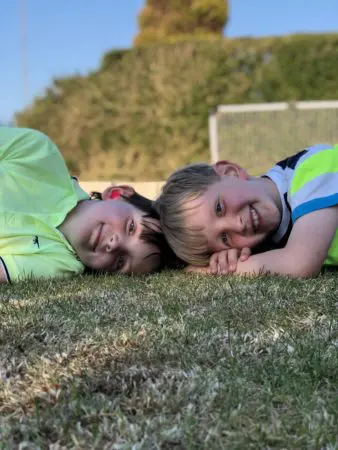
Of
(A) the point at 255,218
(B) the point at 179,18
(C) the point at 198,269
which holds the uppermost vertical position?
(B) the point at 179,18

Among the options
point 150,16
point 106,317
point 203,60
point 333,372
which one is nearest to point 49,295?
point 106,317

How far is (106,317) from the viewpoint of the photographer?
185 cm

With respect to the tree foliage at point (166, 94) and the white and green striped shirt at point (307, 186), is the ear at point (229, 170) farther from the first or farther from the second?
the tree foliage at point (166, 94)

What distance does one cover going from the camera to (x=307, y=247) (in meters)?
2.43

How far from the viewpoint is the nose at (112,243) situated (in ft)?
8.93

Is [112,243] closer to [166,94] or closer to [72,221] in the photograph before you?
[72,221]

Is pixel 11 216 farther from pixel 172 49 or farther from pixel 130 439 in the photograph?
pixel 172 49

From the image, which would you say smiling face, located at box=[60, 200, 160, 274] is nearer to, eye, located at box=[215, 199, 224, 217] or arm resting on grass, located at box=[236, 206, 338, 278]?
eye, located at box=[215, 199, 224, 217]

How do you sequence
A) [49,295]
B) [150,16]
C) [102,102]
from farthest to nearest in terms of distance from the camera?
[150,16], [102,102], [49,295]

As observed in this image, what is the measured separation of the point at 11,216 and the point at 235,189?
974 mm

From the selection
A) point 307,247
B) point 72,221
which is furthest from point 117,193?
point 307,247

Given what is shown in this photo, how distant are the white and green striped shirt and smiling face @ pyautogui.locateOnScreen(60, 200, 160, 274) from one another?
540 millimetres

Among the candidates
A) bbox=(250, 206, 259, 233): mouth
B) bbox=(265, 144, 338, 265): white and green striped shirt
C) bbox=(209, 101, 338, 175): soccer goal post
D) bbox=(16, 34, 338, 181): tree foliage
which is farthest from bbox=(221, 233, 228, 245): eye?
bbox=(16, 34, 338, 181): tree foliage

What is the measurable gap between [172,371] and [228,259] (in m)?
1.25
